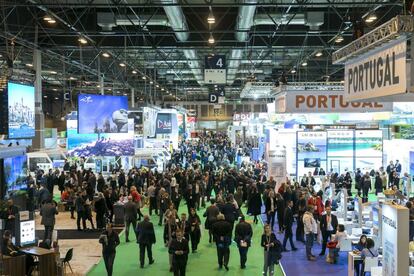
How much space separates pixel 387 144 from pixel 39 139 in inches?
656

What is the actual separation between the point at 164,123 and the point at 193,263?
18029 millimetres

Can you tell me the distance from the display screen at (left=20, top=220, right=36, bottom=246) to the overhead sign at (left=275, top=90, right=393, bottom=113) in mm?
7142

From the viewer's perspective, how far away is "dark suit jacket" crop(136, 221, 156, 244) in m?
10.2

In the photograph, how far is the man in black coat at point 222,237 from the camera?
10.2 m

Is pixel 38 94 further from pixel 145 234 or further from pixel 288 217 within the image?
pixel 288 217

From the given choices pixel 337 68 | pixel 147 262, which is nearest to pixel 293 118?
pixel 337 68

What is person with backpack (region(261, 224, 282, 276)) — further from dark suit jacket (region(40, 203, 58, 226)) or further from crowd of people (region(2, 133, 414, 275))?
dark suit jacket (region(40, 203, 58, 226))

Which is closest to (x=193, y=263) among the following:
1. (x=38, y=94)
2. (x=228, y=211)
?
(x=228, y=211)

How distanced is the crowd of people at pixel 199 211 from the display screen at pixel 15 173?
0.61 meters

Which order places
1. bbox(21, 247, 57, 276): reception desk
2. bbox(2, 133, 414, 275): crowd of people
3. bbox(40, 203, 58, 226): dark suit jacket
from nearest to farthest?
bbox(21, 247, 57, 276): reception desk < bbox(2, 133, 414, 275): crowd of people < bbox(40, 203, 58, 226): dark suit jacket

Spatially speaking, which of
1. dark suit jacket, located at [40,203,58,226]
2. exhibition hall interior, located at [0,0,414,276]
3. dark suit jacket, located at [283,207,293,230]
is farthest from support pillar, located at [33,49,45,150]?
dark suit jacket, located at [283,207,293,230]

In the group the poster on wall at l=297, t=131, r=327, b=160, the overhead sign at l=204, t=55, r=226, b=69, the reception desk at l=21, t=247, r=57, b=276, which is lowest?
the reception desk at l=21, t=247, r=57, b=276

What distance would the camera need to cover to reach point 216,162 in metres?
30.6

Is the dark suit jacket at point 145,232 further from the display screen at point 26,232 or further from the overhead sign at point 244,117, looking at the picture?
the overhead sign at point 244,117
